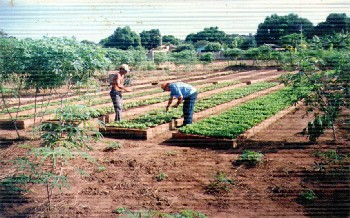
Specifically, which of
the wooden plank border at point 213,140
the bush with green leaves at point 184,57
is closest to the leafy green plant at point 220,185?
the wooden plank border at point 213,140

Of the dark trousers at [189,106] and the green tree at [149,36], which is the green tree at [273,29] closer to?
the dark trousers at [189,106]

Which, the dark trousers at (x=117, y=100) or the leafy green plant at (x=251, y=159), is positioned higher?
the dark trousers at (x=117, y=100)

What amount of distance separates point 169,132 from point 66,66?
2.34 meters

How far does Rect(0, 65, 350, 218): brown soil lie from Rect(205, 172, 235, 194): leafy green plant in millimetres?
11

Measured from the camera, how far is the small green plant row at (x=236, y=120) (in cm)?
544

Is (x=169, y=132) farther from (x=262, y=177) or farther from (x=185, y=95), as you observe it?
(x=262, y=177)

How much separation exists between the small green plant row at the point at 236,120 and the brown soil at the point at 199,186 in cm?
45

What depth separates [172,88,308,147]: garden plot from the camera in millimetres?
5307

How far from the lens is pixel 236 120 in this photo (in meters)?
6.36

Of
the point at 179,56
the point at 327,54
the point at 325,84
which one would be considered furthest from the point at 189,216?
the point at 179,56

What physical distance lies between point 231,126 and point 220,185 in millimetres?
2196

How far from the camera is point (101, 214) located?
3205 millimetres

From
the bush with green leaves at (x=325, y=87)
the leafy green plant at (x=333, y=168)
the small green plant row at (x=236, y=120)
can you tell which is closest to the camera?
the leafy green plant at (x=333, y=168)

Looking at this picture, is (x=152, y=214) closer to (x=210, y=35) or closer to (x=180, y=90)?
(x=180, y=90)
